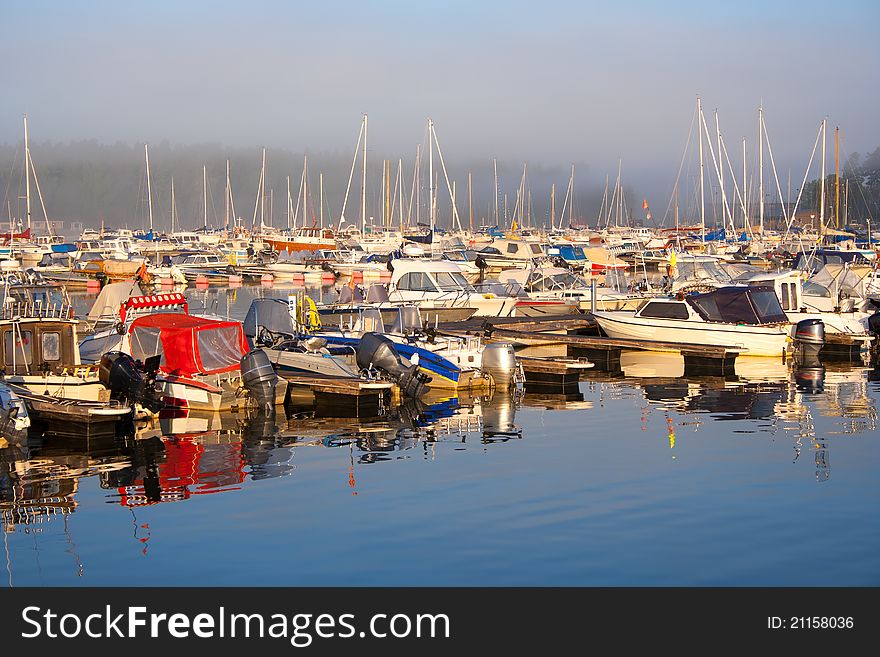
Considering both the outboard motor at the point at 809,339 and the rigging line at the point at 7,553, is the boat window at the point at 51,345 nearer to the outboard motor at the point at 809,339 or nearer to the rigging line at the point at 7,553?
the rigging line at the point at 7,553

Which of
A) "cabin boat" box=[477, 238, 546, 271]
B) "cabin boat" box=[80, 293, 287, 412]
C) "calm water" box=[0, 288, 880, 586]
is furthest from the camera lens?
"cabin boat" box=[477, 238, 546, 271]

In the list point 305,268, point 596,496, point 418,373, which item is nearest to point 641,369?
point 418,373

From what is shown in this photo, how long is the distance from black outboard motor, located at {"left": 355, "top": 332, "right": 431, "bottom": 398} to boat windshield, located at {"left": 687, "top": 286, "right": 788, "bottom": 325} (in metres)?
11.9

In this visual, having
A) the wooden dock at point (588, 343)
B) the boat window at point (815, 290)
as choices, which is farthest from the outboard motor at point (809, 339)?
the boat window at point (815, 290)

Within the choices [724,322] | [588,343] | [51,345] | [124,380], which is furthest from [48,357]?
[724,322]

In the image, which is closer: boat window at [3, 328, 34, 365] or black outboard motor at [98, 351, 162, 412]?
black outboard motor at [98, 351, 162, 412]

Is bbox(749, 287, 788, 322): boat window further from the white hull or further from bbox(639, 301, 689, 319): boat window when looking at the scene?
bbox(639, 301, 689, 319): boat window

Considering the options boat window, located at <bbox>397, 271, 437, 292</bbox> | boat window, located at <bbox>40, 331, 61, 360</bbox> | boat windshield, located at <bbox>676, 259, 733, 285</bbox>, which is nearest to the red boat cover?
boat window, located at <bbox>40, 331, 61, 360</bbox>

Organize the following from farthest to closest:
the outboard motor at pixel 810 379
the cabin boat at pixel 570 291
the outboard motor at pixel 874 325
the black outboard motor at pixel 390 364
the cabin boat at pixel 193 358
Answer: the cabin boat at pixel 570 291
the outboard motor at pixel 874 325
the outboard motor at pixel 810 379
the black outboard motor at pixel 390 364
the cabin boat at pixel 193 358

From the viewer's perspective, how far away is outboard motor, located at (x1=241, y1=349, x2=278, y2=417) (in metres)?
25.1

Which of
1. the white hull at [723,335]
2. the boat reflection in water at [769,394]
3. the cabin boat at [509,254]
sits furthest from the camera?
the cabin boat at [509,254]

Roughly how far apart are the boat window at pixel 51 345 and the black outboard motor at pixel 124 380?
54.7 inches

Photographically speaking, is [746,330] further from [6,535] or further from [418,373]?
[6,535]

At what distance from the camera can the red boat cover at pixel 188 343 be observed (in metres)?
25.5
